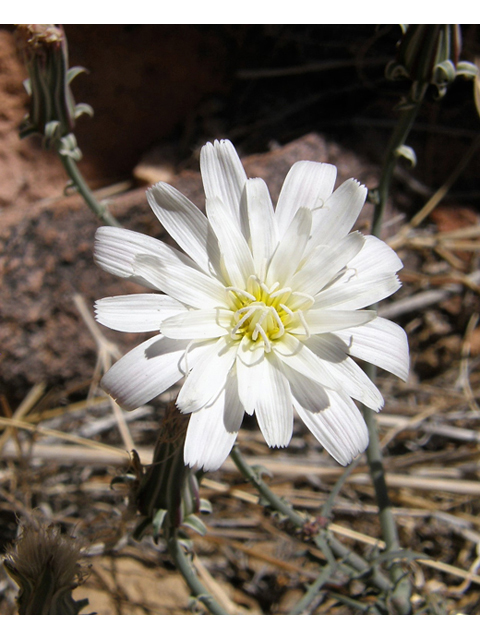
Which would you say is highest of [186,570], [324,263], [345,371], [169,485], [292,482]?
[324,263]

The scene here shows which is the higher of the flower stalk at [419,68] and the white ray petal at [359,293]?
the flower stalk at [419,68]

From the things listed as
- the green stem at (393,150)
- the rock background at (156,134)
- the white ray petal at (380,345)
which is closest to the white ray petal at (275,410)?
the white ray petal at (380,345)

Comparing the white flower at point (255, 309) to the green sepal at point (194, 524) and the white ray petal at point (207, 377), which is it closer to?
the white ray petal at point (207, 377)

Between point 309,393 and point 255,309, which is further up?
point 255,309

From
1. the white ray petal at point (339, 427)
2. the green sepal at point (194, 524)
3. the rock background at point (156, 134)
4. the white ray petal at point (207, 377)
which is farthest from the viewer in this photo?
the rock background at point (156, 134)

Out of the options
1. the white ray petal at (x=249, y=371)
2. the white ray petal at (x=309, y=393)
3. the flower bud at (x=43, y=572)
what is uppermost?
the white ray petal at (x=249, y=371)

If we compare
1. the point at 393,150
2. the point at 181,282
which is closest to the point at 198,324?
the point at 181,282

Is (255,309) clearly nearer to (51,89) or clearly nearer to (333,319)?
(333,319)
